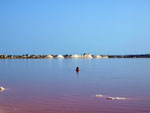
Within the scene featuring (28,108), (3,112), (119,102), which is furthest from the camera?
(119,102)

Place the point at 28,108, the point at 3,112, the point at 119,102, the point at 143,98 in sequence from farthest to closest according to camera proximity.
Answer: the point at 143,98 < the point at 119,102 < the point at 28,108 < the point at 3,112

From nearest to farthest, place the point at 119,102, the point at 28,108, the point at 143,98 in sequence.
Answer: the point at 28,108
the point at 119,102
the point at 143,98

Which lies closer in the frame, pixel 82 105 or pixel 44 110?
pixel 44 110

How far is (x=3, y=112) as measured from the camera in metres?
11.9

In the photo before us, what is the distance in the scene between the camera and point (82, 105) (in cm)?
1399

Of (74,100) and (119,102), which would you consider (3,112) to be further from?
(119,102)

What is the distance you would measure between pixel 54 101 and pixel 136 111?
14.1 feet

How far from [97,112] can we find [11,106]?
3792 millimetres

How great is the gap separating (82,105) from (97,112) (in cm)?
162

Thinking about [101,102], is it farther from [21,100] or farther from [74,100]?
[21,100]

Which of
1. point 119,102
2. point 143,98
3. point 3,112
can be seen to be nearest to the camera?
point 3,112

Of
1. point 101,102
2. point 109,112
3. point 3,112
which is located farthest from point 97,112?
point 3,112

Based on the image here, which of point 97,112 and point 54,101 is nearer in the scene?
point 97,112

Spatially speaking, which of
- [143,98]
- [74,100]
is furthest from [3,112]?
[143,98]
